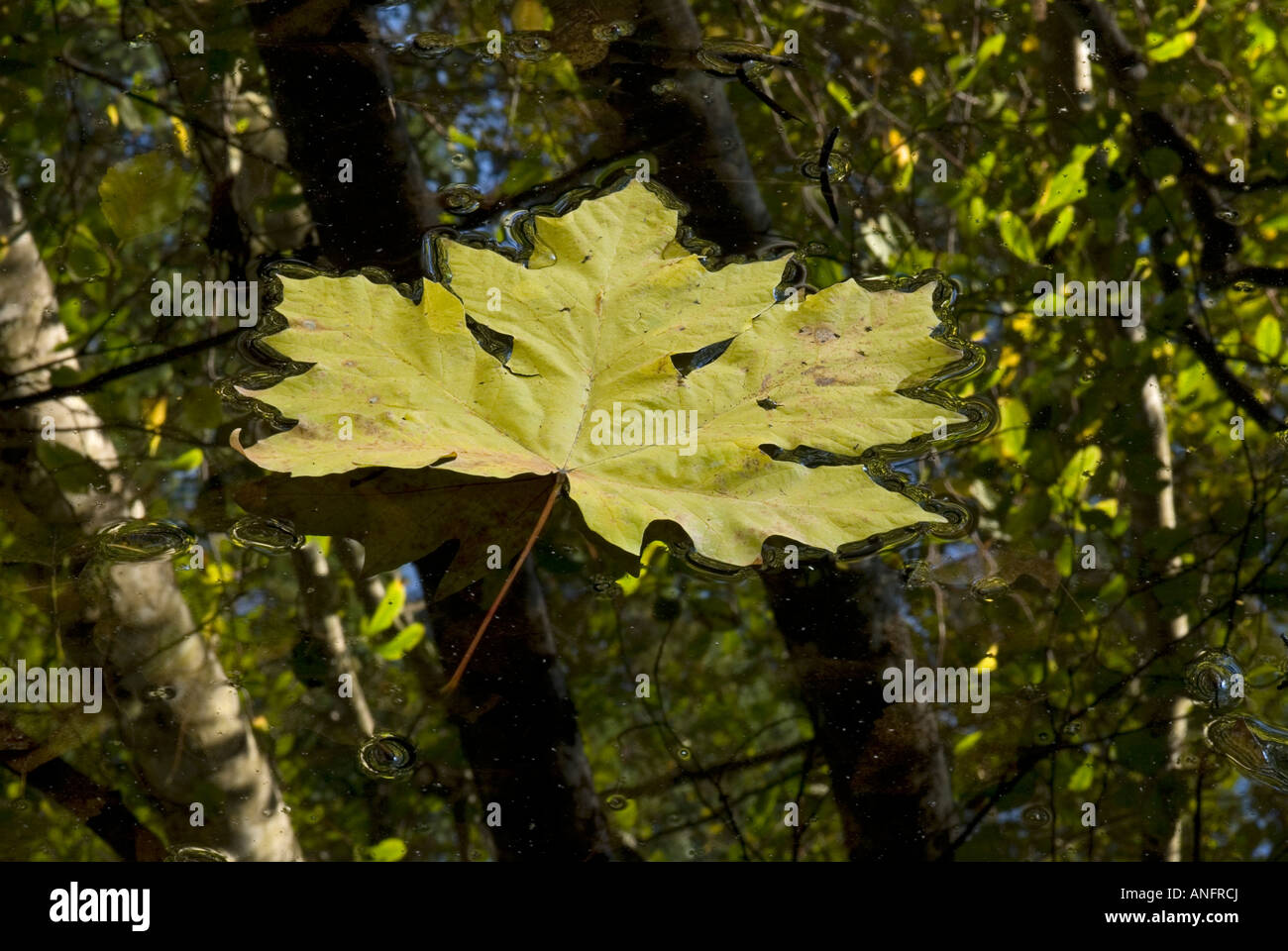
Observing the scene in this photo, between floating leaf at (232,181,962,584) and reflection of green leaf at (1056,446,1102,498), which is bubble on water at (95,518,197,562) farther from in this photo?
reflection of green leaf at (1056,446,1102,498)

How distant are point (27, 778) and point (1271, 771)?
1112 mm

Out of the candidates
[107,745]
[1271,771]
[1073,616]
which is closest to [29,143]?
[107,745]

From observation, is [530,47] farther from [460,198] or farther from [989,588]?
[989,588]

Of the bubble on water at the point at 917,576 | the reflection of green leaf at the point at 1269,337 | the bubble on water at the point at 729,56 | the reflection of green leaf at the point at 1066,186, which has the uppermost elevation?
the bubble on water at the point at 729,56

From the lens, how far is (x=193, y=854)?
829 mm

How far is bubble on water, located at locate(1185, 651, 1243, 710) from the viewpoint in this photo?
0.86m

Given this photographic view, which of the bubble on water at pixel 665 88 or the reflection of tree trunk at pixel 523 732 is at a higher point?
the bubble on water at pixel 665 88

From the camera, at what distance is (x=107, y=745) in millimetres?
840

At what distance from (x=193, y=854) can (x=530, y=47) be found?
962 mm

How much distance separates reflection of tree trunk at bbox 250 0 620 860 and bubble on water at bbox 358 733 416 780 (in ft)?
0.17
